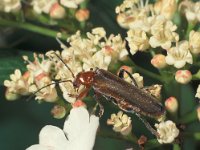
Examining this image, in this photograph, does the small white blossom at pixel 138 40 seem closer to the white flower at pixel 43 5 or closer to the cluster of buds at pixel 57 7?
the cluster of buds at pixel 57 7

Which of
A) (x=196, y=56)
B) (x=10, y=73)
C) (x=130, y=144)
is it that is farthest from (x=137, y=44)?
(x=10, y=73)

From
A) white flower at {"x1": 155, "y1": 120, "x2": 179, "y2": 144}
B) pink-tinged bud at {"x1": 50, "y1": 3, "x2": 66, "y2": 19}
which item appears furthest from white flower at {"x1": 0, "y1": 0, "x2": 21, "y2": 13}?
white flower at {"x1": 155, "y1": 120, "x2": 179, "y2": 144}

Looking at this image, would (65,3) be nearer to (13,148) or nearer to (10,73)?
(10,73)

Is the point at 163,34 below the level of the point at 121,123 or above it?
above

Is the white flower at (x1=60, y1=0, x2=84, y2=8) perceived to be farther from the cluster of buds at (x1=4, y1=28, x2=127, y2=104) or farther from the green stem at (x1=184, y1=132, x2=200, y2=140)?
the green stem at (x1=184, y1=132, x2=200, y2=140)

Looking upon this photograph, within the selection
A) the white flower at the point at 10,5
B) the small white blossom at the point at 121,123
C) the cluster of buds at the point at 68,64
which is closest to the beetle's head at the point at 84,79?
the cluster of buds at the point at 68,64

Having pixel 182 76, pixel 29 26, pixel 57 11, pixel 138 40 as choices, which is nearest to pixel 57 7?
pixel 57 11

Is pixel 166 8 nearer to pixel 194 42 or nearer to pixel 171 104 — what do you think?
pixel 194 42
